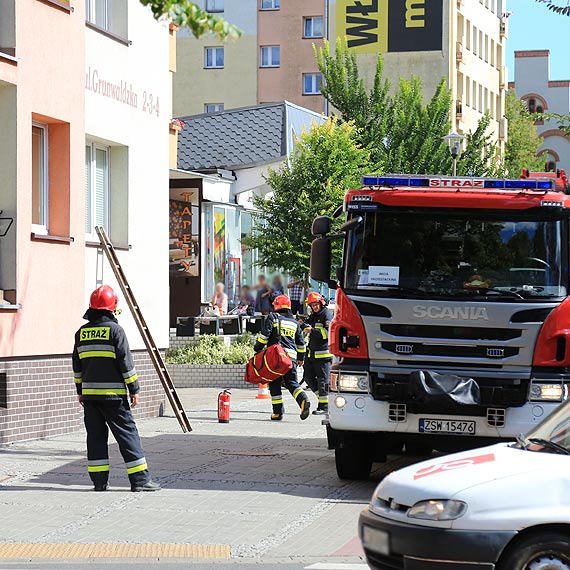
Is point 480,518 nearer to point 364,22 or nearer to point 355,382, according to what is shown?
point 355,382

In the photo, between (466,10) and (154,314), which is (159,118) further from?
(466,10)

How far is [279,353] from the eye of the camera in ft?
63.5

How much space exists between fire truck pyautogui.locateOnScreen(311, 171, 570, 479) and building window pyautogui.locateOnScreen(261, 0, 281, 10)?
56311mm

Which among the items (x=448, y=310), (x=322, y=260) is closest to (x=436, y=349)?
(x=448, y=310)

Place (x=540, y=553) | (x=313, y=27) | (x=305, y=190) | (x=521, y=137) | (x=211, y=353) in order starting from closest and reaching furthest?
(x=540, y=553)
(x=211, y=353)
(x=305, y=190)
(x=313, y=27)
(x=521, y=137)

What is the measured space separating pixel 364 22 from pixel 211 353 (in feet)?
143

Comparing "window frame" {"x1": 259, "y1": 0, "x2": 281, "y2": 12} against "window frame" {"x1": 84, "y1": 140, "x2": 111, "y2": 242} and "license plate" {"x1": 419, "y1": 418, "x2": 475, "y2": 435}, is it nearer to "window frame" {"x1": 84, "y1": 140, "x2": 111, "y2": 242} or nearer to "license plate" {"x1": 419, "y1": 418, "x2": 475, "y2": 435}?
"window frame" {"x1": 84, "y1": 140, "x2": 111, "y2": 242}

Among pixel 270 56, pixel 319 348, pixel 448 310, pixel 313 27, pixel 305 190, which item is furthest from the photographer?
pixel 313 27

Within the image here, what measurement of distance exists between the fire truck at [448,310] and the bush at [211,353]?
13.9m

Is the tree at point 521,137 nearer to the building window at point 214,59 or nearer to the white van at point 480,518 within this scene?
the building window at point 214,59

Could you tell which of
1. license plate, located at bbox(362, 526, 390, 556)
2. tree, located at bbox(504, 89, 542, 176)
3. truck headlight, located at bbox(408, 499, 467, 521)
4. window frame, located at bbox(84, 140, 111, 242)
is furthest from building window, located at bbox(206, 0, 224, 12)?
truck headlight, located at bbox(408, 499, 467, 521)

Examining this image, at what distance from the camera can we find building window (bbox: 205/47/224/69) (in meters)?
69.1

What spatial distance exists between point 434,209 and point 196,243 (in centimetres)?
2539

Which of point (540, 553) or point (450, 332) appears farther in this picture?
point (450, 332)
